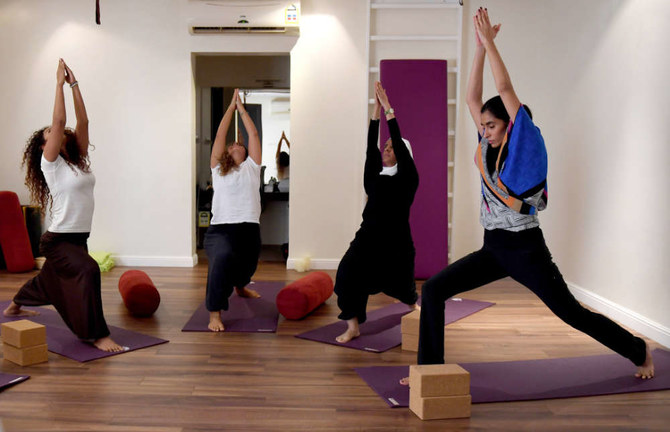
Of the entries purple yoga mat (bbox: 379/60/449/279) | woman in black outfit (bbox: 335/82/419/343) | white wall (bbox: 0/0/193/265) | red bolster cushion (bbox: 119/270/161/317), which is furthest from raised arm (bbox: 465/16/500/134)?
white wall (bbox: 0/0/193/265)

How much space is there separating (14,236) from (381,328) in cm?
378

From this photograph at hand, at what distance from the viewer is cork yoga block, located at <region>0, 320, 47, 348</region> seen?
10.5 feet

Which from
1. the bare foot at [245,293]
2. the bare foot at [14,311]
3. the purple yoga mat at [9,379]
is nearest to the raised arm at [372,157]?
the bare foot at [245,293]

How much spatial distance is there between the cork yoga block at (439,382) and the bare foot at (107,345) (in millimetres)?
1742

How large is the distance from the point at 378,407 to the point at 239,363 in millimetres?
919

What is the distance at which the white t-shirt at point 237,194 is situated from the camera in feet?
13.5

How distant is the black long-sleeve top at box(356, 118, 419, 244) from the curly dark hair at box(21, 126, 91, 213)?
5.45ft

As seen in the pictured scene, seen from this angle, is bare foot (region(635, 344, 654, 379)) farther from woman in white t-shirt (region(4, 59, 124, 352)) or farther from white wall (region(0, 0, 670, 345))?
white wall (region(0, 0, 670, 345))

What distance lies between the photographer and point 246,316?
4.34 metres

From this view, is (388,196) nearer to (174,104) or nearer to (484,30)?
(484,30)

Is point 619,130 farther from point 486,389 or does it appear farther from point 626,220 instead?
Result: point 486,389

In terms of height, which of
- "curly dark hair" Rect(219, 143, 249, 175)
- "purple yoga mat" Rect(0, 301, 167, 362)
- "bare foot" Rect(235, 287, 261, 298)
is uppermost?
"curly dark hair" Rect(219, 143, 249, 175)

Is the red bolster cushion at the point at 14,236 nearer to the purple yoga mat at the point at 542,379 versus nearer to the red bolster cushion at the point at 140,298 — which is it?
the red bolster cushion at the point at 140,298

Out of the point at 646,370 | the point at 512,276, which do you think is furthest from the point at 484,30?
the point at 646,370
